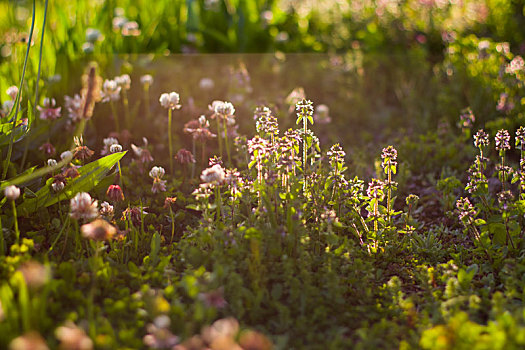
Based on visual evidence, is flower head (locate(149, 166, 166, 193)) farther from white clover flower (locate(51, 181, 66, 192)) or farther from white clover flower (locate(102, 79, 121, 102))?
white clover flower (locate(102, 79, 121, 102))

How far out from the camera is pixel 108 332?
1791 mm

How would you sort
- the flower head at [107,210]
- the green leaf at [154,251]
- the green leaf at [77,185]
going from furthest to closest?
the green leaf at [77,185] → the flower head at [107,210] → the green leaf at [154,251]

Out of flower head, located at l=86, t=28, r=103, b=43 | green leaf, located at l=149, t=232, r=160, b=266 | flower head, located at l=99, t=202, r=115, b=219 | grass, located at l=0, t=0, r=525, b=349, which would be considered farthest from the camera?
flower head, located at l=86, t=28, r=103, b=43

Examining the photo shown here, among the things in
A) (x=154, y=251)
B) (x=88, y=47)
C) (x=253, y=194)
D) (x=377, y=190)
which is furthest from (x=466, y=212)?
(x=88, y=47)

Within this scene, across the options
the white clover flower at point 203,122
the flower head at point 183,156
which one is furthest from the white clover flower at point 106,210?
the white clover flower at point 203,122

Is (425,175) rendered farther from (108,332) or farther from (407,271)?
(108,332)

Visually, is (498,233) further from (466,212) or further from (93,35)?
(93,35)

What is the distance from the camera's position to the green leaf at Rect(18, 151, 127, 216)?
2625mm

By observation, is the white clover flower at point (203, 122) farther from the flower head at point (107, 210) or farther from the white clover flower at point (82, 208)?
the white clover flower at point (82, 208)

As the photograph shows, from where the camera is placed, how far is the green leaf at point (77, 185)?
2.62m

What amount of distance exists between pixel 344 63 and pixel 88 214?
11.5 feet

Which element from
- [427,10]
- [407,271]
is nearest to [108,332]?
[407,271]

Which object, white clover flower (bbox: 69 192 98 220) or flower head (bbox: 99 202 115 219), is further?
flower head (bbox: 99 202 115 219)

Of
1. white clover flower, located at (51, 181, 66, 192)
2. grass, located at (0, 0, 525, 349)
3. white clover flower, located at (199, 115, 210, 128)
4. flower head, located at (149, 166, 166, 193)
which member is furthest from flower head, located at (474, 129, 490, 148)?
white clover flower, located at (51, 181, 66, 192)
